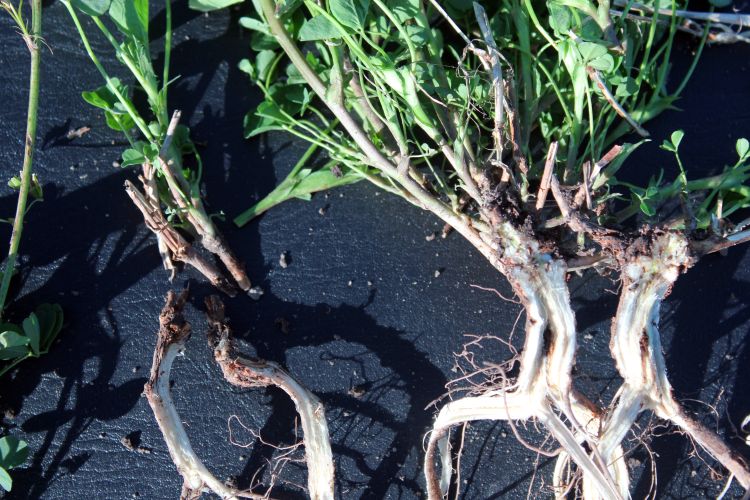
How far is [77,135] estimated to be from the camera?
1280 mm

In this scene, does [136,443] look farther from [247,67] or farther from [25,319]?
[247,67]

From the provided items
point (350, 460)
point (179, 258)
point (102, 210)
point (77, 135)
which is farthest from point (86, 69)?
point (350, 460)

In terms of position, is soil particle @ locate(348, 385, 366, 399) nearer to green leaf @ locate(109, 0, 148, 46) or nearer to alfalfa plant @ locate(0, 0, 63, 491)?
alfalfa plant @ locate(0, 0, 63, 491)

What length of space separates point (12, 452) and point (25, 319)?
238mm

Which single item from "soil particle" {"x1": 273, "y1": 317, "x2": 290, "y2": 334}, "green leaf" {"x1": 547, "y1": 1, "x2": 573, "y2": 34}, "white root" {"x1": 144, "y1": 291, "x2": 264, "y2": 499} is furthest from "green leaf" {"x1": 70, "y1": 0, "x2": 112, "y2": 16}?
"green leaf" {"x1": 547, "y1": 1, "x2": 573, "y2": 34}

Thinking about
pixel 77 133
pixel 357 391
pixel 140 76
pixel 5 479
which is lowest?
pixel 5 479

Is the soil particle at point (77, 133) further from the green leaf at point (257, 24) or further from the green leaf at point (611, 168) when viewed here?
the green leaf at point (611, 168)

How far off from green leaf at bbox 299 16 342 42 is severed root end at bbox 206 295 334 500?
0.53 m

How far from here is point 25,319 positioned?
47.1 inches

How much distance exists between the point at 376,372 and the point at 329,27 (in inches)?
24.8

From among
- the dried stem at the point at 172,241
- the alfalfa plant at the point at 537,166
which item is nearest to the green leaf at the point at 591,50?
the alfalfa plant at the point at 537,166

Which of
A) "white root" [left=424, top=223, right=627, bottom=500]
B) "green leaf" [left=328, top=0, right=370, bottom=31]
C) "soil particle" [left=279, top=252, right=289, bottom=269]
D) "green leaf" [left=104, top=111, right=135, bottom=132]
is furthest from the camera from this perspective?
"soil particle" [left=279, top=252, right=289, bottom=269]

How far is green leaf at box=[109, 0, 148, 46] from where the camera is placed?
1084mm

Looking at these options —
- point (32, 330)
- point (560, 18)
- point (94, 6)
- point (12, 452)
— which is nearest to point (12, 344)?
point (32, 330)
